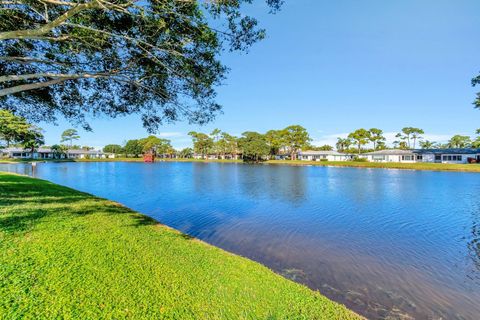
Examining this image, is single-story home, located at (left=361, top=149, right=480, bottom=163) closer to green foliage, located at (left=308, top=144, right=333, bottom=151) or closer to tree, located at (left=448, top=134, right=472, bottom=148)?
green foliage, located at (left=308, top=144, right=333, bottom=151)

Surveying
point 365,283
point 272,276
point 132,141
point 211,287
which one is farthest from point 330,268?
point 132,141

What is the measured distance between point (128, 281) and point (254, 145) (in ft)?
234

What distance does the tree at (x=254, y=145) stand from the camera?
7450cm

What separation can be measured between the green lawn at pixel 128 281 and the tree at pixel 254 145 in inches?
2718

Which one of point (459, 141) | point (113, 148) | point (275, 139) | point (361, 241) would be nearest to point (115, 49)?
point (361, 241)

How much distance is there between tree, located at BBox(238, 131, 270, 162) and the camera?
2933 inches

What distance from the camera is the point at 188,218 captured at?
1152cm

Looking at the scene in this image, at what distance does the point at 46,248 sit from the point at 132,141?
10844 cm

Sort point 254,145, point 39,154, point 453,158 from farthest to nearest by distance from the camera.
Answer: point 39,154 → point 254,145 → point 453,158

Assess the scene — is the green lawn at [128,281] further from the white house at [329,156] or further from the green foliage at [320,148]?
the green foliage at [320,148]

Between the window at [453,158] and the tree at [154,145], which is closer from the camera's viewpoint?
the window at [453,158]

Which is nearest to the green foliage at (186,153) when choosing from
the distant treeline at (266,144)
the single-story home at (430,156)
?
the distant treeline at (266,144)

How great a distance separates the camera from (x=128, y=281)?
12.7 feet

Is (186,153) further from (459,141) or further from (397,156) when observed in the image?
(459,141)
